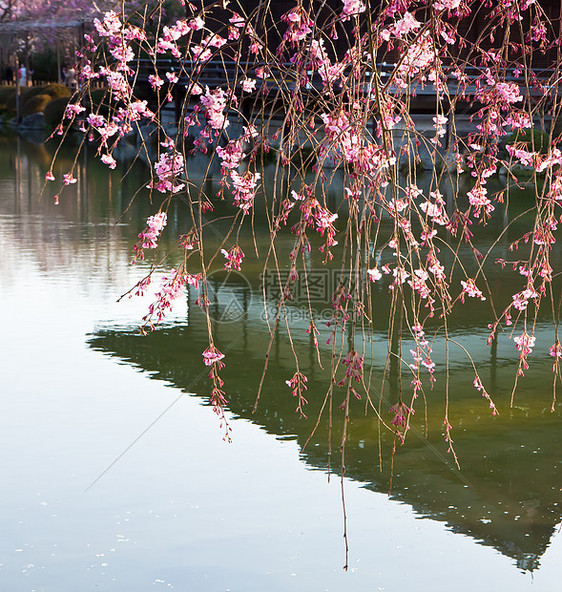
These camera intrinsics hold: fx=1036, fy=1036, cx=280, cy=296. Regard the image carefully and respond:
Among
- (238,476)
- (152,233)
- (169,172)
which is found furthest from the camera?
(238,476)

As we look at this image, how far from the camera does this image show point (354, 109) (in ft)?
10.3

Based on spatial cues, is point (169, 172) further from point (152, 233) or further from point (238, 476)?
point (238, 476)

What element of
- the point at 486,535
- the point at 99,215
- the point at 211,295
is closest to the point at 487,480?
the point at 486,535

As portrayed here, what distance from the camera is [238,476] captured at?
5109 millimetres

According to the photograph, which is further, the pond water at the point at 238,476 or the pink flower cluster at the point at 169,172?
the pond water at the point at 238,476

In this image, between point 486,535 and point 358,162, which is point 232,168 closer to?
point 358,162

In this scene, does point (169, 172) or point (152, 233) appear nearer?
point (169, 172)

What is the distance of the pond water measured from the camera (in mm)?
4172

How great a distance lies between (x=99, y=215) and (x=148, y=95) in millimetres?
18959

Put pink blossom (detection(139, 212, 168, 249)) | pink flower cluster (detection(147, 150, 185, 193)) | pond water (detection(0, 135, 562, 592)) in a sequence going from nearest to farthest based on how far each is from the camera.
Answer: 1. pink flower cluster (detection(147, 150, 185, 193))
2. pink blossom (detection(139, 212, 168, 249))
3. pond water (detection(0, 135, 562, 592))

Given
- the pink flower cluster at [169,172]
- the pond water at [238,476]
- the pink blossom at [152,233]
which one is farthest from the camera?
the pond water at [238,476]

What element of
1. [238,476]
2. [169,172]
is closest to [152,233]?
[169,172]

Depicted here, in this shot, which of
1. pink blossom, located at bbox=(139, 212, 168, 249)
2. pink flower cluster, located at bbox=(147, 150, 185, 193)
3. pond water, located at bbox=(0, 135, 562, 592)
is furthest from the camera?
pond water, located at bbox=(0, 135, 562, 592)

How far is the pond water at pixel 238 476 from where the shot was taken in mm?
4172
